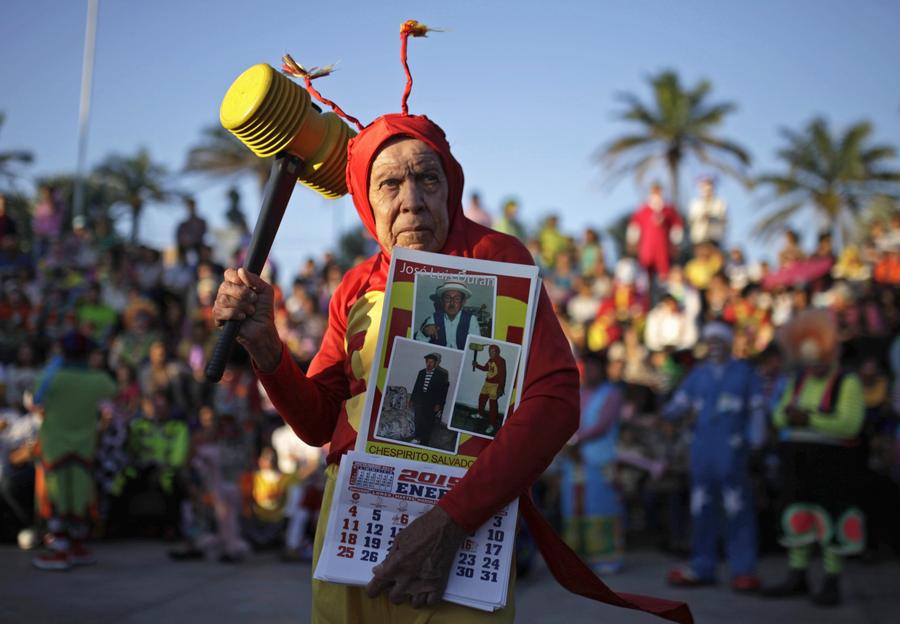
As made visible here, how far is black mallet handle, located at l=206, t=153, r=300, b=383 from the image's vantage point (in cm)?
213

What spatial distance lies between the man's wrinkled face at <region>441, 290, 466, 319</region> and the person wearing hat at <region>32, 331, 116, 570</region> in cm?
696

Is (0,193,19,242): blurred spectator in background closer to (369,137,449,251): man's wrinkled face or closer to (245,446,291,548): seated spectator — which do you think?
(245,446,291,548): seated spectator

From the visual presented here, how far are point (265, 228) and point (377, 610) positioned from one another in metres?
0.94

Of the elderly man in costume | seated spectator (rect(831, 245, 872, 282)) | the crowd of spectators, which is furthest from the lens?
seated spectator (rect(831, 245, 872, 282))

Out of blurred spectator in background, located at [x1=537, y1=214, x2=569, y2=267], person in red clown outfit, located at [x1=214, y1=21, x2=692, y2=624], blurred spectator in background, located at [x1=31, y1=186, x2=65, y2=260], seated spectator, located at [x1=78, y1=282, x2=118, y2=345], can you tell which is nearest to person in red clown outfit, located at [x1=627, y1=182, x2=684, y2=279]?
blurred spectator in background, located at [x1=537, y1=214, x2=569, y2=267]

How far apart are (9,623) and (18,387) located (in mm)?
5644

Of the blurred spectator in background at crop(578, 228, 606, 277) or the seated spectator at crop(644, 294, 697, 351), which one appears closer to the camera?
the seated spectator at crop(644, 294, 697, 351)

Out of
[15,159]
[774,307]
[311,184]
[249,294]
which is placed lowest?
[249,294]

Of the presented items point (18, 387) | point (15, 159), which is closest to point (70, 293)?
point (18, 387)

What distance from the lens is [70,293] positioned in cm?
1363

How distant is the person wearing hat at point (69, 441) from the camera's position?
27.2 feet

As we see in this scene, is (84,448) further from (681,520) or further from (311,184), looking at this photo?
(311,184)

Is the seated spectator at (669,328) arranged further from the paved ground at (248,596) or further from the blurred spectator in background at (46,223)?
the blurred spectator in background at (46,223)

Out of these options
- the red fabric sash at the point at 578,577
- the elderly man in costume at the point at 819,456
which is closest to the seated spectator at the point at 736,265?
the elderly man in costume at the point at 819,456
